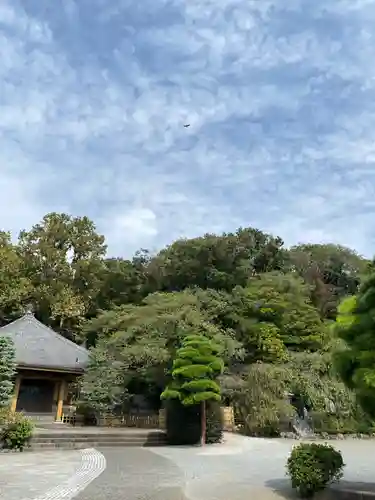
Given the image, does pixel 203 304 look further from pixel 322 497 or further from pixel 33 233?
pixel 322 497

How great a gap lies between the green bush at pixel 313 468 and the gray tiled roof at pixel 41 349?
15.4 m

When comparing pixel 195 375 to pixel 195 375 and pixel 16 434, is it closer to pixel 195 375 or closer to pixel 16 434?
pixel 195 375

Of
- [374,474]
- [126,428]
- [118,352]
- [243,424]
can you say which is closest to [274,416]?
[243,424]

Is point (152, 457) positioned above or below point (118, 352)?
below

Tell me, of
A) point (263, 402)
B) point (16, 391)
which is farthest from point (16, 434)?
point (263, 402)

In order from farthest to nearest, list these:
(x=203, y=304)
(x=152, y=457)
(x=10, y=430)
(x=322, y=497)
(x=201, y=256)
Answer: (x=201, y=256) → (x=203, y=304) → (x=10, y=430) → (x=152, y=457) → (x=322, y=497)

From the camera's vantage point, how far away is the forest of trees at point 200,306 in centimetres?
1998

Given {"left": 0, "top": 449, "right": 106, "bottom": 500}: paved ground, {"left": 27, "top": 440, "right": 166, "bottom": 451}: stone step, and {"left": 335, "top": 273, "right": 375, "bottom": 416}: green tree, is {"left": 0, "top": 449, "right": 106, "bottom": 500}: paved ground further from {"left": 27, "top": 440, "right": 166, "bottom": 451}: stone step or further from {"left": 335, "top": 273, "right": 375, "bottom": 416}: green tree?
{"left": 335, "top": 273, "right": 375, "bottom": 416}: green tree

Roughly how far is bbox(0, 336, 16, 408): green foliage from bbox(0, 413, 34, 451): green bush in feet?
12.1

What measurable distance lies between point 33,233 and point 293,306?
62.5ft

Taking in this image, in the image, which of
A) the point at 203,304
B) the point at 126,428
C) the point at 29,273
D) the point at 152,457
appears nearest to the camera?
the point at 152,457

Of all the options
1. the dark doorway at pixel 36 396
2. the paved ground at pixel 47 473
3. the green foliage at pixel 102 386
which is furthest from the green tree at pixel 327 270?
the paved ground at pixel 47 473

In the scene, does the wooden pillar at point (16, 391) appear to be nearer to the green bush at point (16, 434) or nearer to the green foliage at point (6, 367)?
the green foliage at point (6, 367)

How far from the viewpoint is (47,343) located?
22.7 metres
